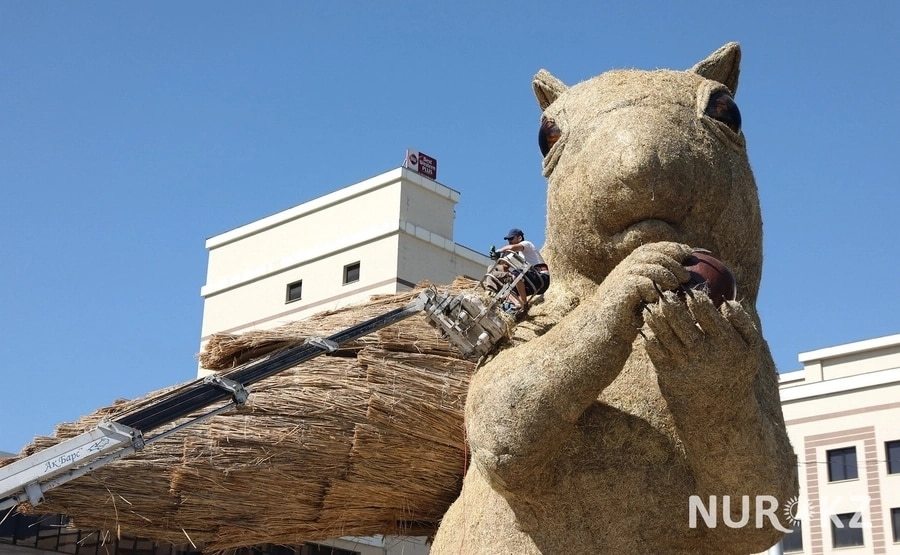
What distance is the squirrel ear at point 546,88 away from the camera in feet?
19.9

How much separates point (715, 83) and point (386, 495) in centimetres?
284

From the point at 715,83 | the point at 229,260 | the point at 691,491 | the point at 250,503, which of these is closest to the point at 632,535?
the point at 691,491

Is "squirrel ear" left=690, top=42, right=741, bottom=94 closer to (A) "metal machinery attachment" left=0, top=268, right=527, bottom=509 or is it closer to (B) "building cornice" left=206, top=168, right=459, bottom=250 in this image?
(A) "metal machinery attachment" left=0, top=268, right=527, bottom=509

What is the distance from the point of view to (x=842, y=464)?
87.2ft

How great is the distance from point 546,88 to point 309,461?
2.31 meters

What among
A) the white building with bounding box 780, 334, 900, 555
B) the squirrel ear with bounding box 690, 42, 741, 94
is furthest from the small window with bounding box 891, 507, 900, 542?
the squirrel ear with bounding box 690, 42, 741, 94

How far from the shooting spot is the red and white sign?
24062 millimetres

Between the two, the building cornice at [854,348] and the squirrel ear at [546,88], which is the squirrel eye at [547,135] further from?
the building cornice at [854,348]

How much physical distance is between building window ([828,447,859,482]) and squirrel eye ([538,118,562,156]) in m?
22.7

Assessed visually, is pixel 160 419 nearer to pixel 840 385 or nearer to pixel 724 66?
pixel 724 66

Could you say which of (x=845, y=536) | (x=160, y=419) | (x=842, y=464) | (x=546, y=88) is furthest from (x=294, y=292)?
(x=546, y=88)

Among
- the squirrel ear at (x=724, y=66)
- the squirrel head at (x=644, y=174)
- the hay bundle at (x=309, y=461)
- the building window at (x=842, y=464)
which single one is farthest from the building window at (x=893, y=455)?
the squirrel head at (x=644, y=174)

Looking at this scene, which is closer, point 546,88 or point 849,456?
point 546,88

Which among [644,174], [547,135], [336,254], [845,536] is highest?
[336,254]
